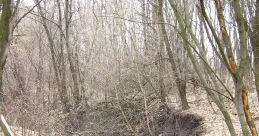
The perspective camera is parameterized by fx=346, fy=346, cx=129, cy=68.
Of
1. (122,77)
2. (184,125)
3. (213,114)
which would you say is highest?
(122,77)

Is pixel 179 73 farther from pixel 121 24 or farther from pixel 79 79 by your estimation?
pixel 79 79

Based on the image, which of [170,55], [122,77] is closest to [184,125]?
[170,55]

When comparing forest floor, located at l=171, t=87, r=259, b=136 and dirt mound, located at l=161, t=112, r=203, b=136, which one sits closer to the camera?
forest floor, located at l=171, t=87, r=259, b=136

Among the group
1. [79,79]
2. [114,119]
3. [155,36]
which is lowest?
[114,119]

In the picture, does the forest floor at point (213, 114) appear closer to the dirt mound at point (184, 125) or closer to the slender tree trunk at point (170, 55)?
the dirt mound at point (184, 125)

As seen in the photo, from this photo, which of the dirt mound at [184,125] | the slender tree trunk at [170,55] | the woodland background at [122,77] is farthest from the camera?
the slender tree trunk at [170,55]

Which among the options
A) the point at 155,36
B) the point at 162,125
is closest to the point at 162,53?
the point at 155,36

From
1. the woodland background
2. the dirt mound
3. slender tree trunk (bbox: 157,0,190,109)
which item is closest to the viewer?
the woodland background

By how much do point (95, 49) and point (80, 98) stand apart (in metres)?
3.04

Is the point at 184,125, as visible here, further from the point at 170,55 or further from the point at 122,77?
the point at 122,77

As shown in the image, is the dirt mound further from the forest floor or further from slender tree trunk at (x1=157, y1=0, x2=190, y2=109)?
slender tree trunk at (x1=157, y1=0, x2=190, y2=109)

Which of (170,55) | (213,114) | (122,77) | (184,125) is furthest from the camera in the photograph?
(122,77)

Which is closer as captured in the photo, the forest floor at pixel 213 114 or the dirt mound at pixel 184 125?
the forest floor at pixel 213 114

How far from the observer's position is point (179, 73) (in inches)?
386
